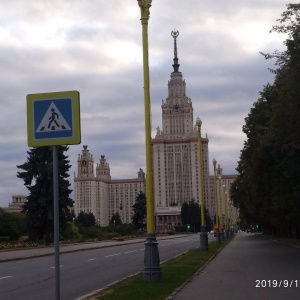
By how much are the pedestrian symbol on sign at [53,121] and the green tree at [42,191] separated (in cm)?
Result: 5375

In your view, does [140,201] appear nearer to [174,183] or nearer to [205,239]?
[174,183]

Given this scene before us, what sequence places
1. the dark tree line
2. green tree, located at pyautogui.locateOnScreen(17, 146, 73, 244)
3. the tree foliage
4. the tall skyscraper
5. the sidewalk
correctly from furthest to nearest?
1. the tall skyscraper
2. the tree foliage
3. green tree, located at pyautogui.locateOnScreen(17, 146, 73, 244)
4. the dark tree line
5. the sidewalk

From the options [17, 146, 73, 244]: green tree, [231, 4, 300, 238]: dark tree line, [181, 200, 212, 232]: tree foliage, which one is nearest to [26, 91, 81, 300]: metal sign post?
[231, 4, 300, 238]: dark tree line


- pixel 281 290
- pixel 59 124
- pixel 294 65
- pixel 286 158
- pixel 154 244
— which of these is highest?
pixel 294 65

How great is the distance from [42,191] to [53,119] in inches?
2185

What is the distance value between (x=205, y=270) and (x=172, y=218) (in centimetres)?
16730

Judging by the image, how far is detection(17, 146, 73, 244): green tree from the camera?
61531 mm

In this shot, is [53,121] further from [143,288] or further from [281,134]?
[281,134]

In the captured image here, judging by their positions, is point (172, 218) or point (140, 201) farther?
point (172, 218)

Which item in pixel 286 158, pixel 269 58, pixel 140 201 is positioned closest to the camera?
pixel 269 58

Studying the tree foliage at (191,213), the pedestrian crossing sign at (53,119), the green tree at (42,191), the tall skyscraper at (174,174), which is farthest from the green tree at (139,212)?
the pedestrian crossing sign at (53,119)

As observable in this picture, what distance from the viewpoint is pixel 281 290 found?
15.2 m

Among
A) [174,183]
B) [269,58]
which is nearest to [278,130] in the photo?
[269,58]

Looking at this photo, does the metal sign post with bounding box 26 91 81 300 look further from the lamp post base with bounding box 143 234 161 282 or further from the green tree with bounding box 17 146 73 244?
the green tree with bounding box 17 146 73 244
